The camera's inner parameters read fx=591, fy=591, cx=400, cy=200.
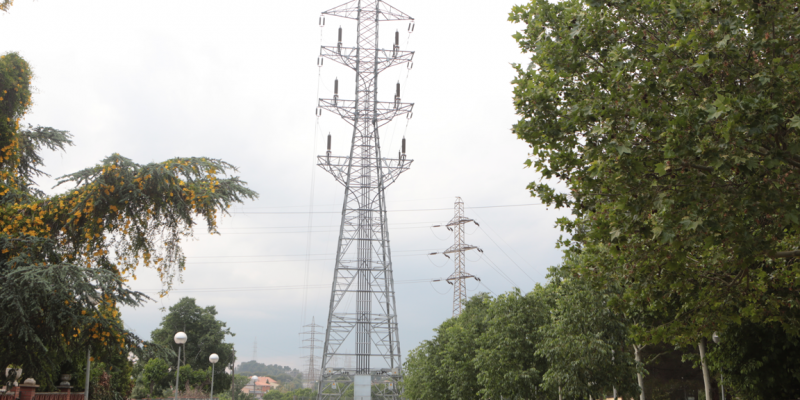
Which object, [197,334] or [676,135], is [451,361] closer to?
[676,135]

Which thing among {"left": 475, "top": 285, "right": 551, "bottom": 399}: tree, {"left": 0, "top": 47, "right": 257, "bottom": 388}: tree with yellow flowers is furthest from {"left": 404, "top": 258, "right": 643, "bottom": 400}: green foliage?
{"left": 0, "top": 47, "right": 257, "bottom": 388}: tree with yellow flowers

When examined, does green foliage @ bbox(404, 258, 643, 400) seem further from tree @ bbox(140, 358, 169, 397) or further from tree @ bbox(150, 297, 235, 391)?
tree @ bbox(150, 297, 235, 391)

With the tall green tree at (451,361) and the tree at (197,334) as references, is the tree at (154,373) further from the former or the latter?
the tall green tree at (451,361)

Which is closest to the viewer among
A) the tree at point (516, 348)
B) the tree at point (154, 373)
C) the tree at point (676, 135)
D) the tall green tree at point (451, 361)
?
the tree at point (676, 135)

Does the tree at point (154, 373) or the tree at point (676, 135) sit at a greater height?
the tree at point (676, 135)

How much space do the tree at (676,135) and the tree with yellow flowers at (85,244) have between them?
832 cm

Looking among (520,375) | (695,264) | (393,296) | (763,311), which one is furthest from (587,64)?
(393,296)

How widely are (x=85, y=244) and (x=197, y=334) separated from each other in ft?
169

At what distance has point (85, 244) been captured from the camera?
565 inches

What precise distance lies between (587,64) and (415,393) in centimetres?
3153

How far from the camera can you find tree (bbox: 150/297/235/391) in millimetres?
60656

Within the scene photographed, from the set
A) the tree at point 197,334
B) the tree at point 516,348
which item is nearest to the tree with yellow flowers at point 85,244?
the tree at point 516,348

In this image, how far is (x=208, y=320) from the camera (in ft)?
207

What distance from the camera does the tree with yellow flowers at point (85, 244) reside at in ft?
39.1
